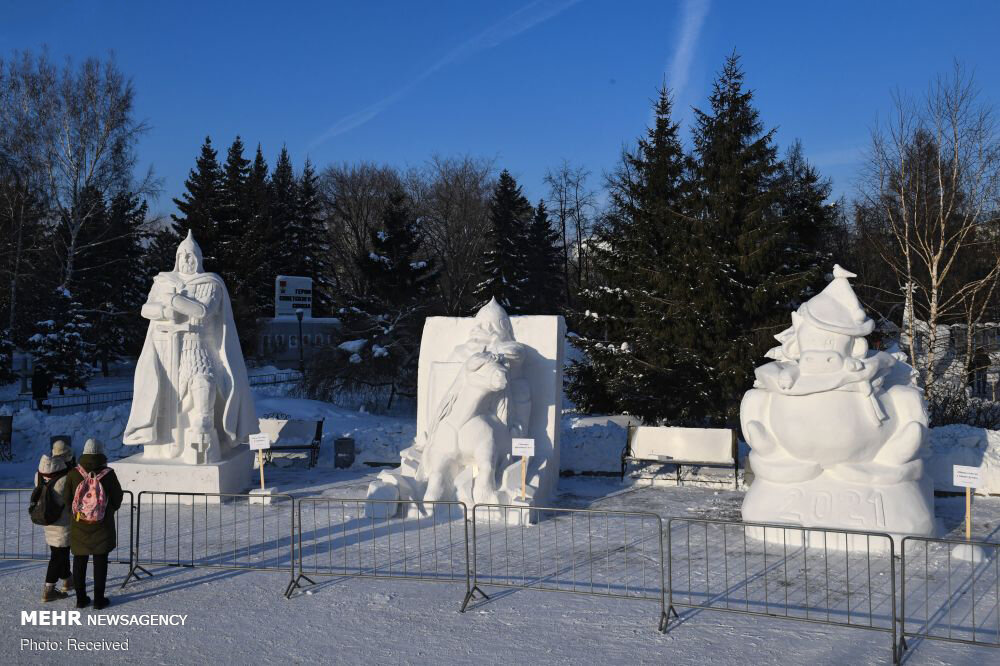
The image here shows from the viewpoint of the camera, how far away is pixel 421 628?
17.6 ft

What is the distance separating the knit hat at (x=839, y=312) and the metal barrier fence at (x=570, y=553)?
255 cm

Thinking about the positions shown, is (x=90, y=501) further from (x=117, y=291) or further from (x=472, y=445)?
(x=117, y=291)

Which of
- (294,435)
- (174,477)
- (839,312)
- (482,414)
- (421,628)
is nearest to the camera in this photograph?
(421,628)

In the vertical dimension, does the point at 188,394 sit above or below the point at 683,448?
above

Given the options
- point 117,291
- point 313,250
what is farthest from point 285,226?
point 117,291

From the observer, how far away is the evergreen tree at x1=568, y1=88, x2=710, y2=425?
15.8 m

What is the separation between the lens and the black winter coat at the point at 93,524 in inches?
222

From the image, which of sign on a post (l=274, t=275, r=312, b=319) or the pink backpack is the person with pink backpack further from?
sign on a post (l=274, t=275, r=312, b=319)

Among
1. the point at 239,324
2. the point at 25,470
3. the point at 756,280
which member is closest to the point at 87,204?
the point at 239,324

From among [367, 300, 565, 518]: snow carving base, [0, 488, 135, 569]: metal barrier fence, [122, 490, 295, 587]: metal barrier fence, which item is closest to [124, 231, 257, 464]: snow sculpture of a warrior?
[122, 490, 295, 587]: metal barrier fence

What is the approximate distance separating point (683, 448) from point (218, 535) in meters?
6.40

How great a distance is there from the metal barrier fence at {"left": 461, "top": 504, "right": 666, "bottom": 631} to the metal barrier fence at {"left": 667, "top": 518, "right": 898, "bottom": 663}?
28 centimetres

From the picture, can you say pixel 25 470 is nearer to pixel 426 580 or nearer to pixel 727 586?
pixel 426 580

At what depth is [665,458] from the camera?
11.1m
